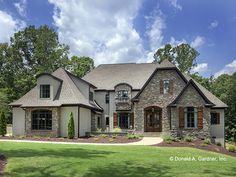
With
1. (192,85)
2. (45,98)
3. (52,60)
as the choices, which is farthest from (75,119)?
(52,60)

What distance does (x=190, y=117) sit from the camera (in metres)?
28.6

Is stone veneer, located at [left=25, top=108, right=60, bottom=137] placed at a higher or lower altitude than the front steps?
higher

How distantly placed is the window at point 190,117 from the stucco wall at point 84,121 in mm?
9628

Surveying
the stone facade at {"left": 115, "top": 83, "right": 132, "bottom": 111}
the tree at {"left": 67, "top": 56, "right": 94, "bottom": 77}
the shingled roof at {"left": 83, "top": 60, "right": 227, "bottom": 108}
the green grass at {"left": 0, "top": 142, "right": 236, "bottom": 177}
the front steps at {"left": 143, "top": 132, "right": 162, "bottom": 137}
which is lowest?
the front steps at {"left": 143, "top": 132, "right": 162, "bottom": 137}

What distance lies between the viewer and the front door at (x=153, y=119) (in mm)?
31938

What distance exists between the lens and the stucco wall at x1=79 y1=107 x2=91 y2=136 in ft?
100

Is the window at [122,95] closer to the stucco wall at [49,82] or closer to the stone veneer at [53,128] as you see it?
the stucco wall at [49,82]

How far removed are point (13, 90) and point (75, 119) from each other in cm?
3282

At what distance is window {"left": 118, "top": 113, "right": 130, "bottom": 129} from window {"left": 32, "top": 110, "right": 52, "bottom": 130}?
9556 millimetres

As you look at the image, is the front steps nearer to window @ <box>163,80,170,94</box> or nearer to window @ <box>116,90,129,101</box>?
window @ <box>163,80,170,94</box>

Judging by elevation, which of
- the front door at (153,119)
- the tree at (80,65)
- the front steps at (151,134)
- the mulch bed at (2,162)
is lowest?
the front steps at (151,134)

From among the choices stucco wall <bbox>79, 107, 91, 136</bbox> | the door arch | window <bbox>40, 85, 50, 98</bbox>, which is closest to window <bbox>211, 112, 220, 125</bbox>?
the door arch

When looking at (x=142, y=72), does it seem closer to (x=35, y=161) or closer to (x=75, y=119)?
(x=75, y=119)

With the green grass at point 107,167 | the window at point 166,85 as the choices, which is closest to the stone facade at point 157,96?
the window at point 166,85
